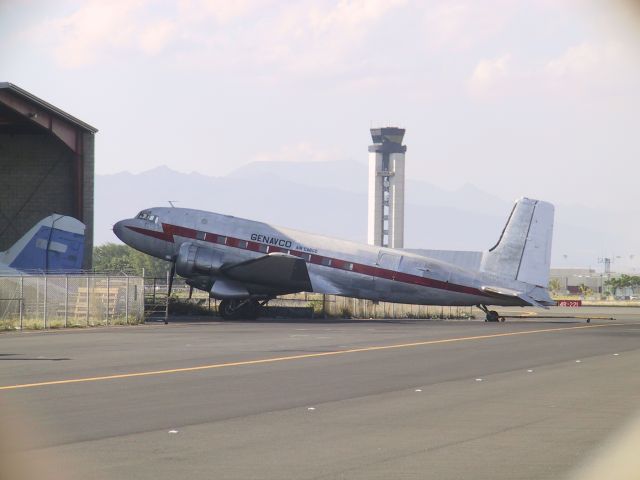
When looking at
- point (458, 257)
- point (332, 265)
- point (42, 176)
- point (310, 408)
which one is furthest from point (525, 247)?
point (310, 408)

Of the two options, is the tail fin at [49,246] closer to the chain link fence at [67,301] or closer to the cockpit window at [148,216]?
the chain link fence at [67,301]

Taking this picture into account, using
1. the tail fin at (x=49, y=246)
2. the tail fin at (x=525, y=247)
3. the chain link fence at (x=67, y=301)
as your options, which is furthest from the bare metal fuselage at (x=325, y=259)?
the chain link fence at (x=67, y=301)

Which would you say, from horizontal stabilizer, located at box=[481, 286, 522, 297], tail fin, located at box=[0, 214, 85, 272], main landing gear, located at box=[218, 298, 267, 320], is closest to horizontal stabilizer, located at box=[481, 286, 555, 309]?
horizontal stabilizer, located at box=[481, 286, 522, 297]

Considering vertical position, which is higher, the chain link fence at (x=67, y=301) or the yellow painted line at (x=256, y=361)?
the chain link fence at (x=67, y=301)

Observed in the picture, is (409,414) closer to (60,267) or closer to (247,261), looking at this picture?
(247,261)

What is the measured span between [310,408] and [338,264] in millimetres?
35396

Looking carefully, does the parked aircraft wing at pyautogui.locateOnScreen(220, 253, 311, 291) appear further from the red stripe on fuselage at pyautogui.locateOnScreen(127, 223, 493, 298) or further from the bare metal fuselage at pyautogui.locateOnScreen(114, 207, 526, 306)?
the red stripe on fuselage at pyautogui.locateOnScreen(127, 223, 493, 298)

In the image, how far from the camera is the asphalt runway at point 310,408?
12.3 meters

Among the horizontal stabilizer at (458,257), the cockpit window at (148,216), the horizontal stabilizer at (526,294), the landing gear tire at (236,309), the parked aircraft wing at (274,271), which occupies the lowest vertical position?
the landing gear tire at (236,309)

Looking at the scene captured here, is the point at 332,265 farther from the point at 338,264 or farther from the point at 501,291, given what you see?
the point at 501,291

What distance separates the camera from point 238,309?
52812 mm

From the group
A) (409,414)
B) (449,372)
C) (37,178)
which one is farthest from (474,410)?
(37,178)

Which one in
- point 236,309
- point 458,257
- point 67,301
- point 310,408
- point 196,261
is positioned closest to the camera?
point 310,408

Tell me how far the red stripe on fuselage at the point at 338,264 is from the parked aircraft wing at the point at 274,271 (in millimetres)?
1491
